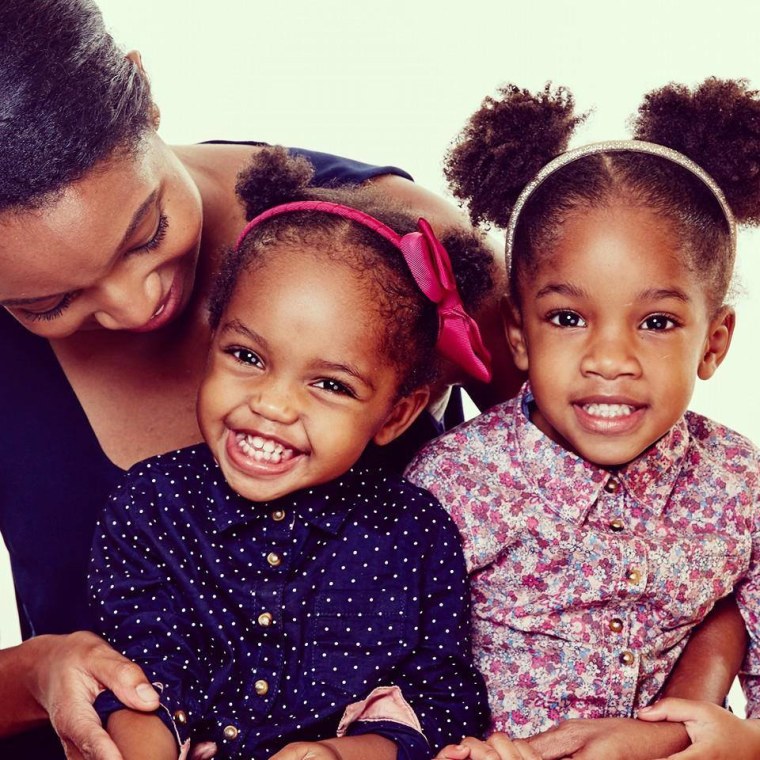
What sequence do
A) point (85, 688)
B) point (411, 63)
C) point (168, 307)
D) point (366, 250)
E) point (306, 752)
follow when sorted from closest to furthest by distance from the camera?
point (306, 752) < point (85, 688) < point (366, 250) < point (168, 307) < point (411, 63)

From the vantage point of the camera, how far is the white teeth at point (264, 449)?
163 cm

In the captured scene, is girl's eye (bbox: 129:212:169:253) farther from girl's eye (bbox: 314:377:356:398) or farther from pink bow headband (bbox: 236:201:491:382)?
girl's eye (bbox: 314:377:356:398)

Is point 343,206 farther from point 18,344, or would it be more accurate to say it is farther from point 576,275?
point 18,344

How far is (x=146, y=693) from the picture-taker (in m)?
1.51

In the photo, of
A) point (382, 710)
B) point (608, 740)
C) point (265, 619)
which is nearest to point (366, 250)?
point (265, 619)

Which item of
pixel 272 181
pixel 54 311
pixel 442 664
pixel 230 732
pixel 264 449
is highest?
pixel 272 181

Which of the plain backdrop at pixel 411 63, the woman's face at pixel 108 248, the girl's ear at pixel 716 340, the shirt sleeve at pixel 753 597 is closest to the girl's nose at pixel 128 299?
the woman's face at pixel 108 248

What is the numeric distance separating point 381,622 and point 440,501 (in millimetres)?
227

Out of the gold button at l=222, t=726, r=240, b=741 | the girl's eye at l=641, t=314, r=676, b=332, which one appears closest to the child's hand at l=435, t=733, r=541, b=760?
the gold button at l=222, t=726, r=240, b=741

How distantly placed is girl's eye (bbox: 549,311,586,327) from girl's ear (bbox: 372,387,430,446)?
0.22 m

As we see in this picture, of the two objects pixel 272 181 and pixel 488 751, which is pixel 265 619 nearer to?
pixel 488 751

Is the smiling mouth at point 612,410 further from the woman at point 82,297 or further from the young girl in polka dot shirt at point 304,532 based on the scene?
the woman at point 82,297

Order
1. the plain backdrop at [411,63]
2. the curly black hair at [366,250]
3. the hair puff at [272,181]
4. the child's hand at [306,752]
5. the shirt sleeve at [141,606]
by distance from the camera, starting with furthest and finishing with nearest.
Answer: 1. the plain backdrop at [411,63]
2. the hair puff at [272,181]
3. the curly black hair at [366,250]
4. the shirt sleeve at [141,606]
5. the child's hand at [306,752]

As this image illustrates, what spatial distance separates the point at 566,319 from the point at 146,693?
773mm
